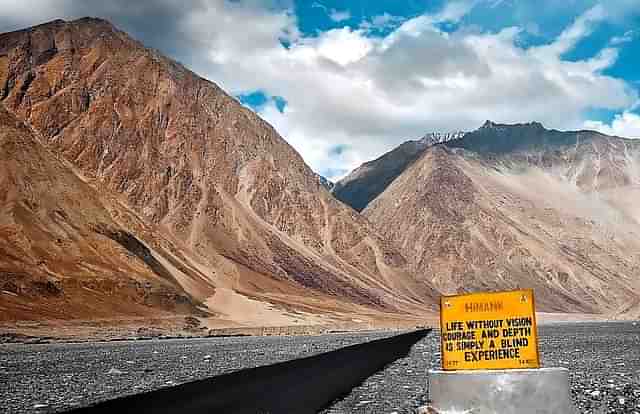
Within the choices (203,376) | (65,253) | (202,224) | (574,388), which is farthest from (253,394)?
(202,224)

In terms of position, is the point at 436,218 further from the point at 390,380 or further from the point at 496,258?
the point at 390,380

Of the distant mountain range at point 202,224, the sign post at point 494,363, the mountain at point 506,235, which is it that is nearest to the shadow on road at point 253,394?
the sign post at point 494,363

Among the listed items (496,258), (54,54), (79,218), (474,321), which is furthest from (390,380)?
(496,258)

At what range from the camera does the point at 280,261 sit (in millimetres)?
109688

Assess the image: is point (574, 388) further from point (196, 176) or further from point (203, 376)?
point (196, 176)

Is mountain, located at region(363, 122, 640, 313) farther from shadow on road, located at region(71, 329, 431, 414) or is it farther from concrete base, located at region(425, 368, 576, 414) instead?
concrete base, located at region(425, 368, 576, 414)

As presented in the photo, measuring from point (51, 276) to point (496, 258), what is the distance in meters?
121

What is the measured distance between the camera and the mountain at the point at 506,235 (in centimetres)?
15912

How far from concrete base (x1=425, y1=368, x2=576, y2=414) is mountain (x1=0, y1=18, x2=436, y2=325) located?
248 ft

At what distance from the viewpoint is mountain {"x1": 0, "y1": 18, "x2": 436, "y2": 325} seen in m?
97.6

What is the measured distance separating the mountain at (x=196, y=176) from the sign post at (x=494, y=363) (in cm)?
7544

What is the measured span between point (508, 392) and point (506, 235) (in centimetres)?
16573

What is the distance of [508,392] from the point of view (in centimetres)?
823

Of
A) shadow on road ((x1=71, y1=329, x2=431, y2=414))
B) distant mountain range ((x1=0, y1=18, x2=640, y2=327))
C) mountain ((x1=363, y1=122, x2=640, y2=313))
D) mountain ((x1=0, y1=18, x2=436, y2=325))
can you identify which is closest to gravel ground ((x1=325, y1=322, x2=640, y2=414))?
shadow on road ((x1=71, y1=329, x2=431, y2=414))
